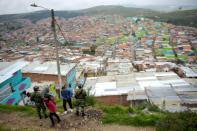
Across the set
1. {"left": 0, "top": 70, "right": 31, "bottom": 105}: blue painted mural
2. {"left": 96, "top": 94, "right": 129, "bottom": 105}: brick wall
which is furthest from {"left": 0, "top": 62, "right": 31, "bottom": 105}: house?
{"left": 96, "top": 94, "right": 129, "bottom": 105}: brick wall

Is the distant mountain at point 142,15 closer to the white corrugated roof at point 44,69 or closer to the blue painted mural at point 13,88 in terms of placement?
the white corrugated roof at point 44,69

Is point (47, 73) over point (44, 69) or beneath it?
beneath

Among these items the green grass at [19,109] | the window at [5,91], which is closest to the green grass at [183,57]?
the window at [5,91]

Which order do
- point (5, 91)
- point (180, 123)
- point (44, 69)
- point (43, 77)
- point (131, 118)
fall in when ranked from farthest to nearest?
1. point (44, 69)
2. point (43, 77)
3. point (5, 91)
4. point (131, 118)
5. point (180, 123)

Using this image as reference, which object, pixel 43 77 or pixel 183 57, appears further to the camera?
pixel 183 57

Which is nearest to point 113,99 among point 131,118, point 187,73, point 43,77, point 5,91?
point 5,91

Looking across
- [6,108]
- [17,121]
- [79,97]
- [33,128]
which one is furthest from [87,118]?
[6,108]

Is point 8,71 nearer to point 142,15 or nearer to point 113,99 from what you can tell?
point 113,99
